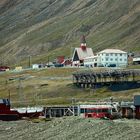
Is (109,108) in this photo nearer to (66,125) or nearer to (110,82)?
(66,125)

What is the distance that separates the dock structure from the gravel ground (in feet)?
246

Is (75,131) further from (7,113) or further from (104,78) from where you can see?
(104,78)

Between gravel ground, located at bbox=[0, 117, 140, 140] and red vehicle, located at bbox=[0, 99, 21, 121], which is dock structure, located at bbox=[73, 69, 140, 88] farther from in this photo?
gravel ground, located at bbox=[0, 117, 140, 140]

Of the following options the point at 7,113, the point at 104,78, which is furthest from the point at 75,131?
the point at 104,78

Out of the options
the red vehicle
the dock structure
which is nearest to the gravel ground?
the red vehicle

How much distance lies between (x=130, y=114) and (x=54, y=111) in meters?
23.1

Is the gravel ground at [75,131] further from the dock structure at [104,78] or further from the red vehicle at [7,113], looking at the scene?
the dock structure at [104,78]

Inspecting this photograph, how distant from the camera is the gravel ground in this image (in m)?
67.4

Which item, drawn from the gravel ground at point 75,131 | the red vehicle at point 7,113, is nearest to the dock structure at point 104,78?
the red vehicle at point 7,113

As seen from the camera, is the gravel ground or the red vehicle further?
the red vehicle

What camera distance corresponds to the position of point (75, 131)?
7212cm

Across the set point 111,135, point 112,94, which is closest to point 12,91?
point 112,94

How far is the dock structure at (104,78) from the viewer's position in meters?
157

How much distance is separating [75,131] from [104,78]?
91.4 metres
